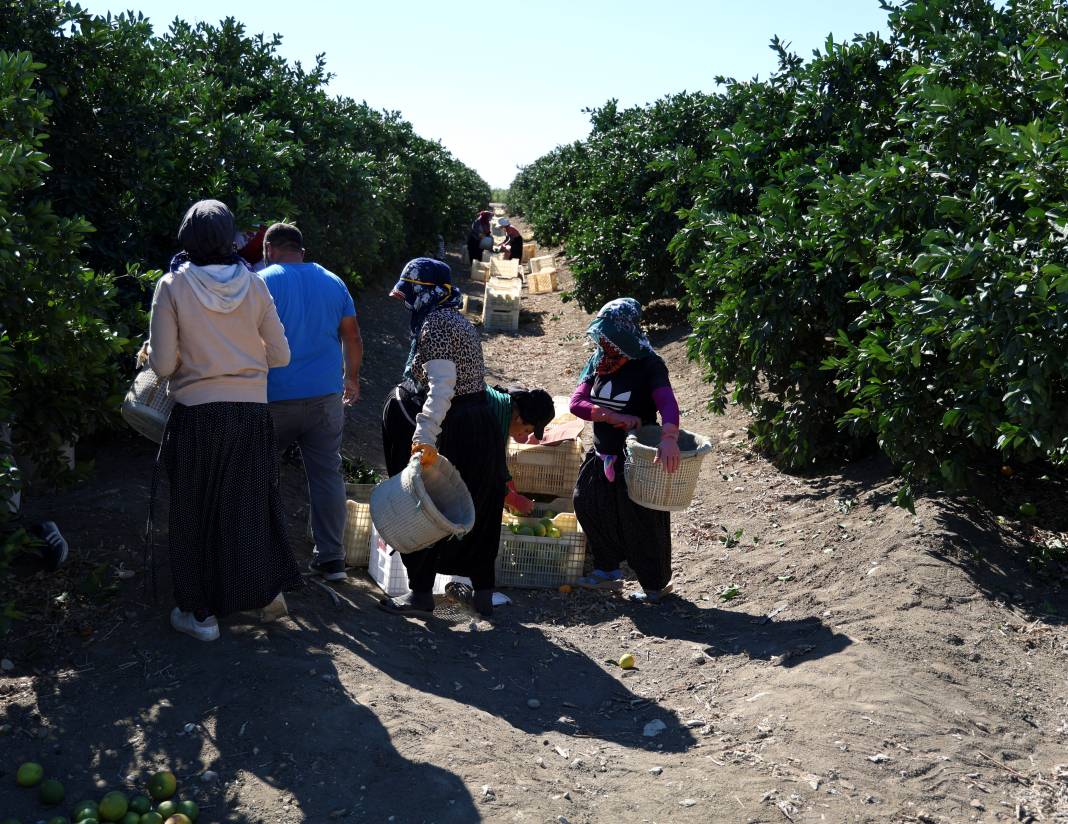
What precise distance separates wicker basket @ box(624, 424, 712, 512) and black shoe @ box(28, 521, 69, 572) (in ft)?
9.48

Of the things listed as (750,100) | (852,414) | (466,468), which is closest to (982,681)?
(852,414)

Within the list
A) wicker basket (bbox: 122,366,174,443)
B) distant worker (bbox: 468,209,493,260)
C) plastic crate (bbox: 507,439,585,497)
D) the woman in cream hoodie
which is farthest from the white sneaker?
distant worker (bbox: 468,209,493,260)

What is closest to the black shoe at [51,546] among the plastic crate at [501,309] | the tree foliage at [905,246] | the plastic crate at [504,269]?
the tree foliage at [905,246]

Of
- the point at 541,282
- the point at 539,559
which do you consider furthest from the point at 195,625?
the point at 541,282

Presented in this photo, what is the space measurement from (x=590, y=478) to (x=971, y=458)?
2.20 meters

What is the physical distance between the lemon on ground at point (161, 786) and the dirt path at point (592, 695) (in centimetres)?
12

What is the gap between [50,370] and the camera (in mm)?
4492

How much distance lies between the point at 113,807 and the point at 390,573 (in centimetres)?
254

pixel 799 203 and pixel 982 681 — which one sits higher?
pixel 799 203

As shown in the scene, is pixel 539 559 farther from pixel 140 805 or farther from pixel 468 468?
pixel 140 805

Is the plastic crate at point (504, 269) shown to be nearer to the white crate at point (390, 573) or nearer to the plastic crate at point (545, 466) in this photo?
the plastic crate at point (545, 466)

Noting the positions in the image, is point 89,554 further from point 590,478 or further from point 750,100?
point 750,100

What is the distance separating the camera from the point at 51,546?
4.95 metres

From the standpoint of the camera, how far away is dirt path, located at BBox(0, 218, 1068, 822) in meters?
3.71
